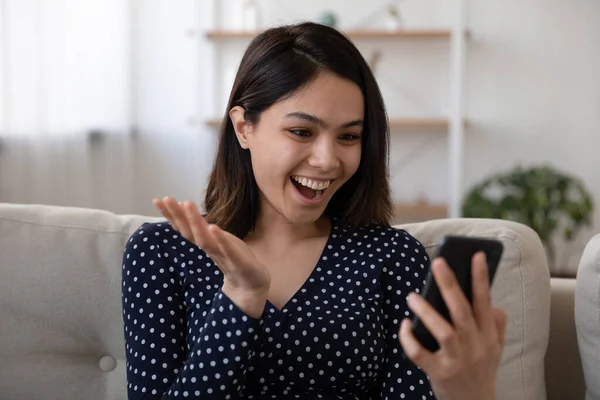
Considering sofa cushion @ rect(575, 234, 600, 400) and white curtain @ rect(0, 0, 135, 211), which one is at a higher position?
white curtain @ rect(0, 0, 135, 211)

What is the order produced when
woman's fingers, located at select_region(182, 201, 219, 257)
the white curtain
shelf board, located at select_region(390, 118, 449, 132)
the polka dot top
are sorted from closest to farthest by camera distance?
1. woman's fingers, located at select_region(182, 201, 219, 257)
2. the polka dot top
3. the white curtain
4. shelf board, located at select_region(390, 118, 449, 132)

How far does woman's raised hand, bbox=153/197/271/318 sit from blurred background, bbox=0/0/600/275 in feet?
10.2

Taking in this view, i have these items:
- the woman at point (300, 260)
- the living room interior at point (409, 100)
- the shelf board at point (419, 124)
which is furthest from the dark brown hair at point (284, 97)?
the shelf board at point (419, 124)

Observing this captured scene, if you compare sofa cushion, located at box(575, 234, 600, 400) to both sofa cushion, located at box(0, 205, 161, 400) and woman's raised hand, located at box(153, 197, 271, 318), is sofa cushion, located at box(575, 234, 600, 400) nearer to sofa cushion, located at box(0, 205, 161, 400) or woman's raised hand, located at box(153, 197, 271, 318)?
woman's raised hand, located at box(153, 197, 271, 318)

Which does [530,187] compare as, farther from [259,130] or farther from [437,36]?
[259,130]

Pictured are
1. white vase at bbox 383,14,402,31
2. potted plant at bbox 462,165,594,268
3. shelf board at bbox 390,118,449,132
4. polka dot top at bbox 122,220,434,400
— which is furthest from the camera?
white vase at bbox 383,14,402,31

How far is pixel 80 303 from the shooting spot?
1504 millimetres

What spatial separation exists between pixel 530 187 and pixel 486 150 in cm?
58

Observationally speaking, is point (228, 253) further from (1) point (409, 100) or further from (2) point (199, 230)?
(1) point (409, 100)

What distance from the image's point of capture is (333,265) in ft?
4.58

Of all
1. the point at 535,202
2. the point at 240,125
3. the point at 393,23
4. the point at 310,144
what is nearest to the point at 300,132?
the point at 310,144

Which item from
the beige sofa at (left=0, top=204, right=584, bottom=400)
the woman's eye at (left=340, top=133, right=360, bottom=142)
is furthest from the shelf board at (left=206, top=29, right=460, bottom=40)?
the woman's eye at (left=340, top=133, right=360, bottom=142)

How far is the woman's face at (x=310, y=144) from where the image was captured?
132 cm

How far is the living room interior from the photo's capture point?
13.5 feet
